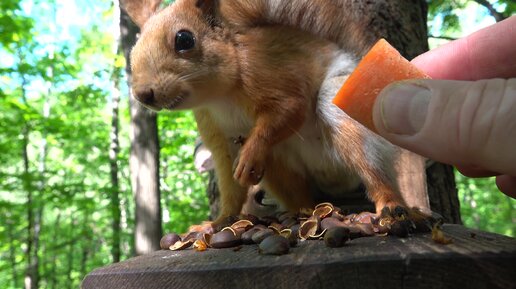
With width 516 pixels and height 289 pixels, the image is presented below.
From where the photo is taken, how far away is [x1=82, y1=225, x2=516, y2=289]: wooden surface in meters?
0.77

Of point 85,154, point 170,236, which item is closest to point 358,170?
point 170,236

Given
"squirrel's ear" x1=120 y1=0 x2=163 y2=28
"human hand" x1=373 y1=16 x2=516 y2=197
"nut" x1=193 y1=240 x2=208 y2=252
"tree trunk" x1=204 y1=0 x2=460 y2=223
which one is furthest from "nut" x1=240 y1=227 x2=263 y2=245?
"squirrel's ear" x1=120 y1=0 x2=163 y2=28

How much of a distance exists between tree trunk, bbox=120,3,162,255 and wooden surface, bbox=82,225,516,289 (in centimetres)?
335

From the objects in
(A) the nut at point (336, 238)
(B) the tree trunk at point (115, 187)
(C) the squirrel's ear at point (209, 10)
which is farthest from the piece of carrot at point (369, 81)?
(B) the tree trunk at point (115, 187)

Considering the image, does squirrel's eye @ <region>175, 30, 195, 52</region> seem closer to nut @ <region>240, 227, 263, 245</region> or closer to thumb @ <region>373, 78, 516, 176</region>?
nut @ <region>240, 227, 263, 245</region>

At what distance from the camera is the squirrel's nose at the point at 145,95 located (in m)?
1.49

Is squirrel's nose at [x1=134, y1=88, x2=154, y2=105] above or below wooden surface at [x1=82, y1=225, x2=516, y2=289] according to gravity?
above

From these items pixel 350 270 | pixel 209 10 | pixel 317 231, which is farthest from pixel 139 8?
pixel 350 270

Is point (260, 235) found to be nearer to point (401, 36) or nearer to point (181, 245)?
point (181, 245)

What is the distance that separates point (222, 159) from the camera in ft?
6.09

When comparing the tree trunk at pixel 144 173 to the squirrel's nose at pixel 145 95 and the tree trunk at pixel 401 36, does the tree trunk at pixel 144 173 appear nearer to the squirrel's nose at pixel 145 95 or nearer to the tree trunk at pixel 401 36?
the tree trunk at pixel 401 36

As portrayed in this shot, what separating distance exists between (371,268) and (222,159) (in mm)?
1150

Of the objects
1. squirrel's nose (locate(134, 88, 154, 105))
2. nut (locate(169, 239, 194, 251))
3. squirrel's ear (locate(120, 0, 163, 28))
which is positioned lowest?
nut (locate(169, 239, 194, 251))

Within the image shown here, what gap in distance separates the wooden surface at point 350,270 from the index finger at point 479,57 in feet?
3.11
